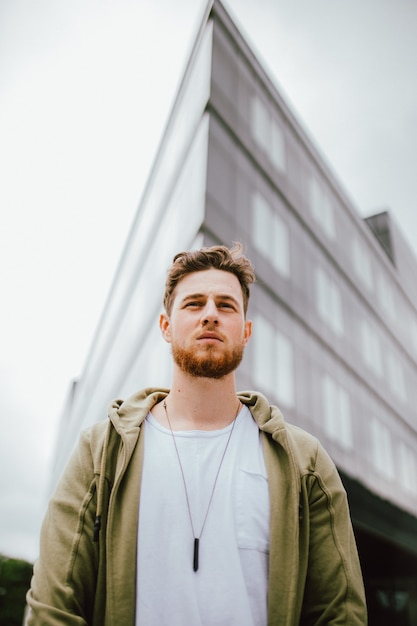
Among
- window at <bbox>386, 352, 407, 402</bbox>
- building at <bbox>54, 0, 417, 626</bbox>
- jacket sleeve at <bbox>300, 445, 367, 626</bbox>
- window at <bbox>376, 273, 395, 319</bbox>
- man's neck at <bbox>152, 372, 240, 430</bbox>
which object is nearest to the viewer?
jacket sleeve at <bbox>300, 445, 367, 626</bbox>

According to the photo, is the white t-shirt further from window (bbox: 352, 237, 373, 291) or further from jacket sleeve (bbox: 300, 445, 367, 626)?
window (bbox: 352, 237, 373, 291)

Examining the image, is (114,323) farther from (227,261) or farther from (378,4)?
(227,261)

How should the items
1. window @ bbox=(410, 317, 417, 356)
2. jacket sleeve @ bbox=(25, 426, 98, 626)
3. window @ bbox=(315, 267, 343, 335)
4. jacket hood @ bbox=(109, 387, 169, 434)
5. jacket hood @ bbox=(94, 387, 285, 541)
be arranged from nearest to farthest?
jacket sleeve @ bbox=(25, 426, 98, 626) < jacket hood @ bbox=(94, 387, 285, 541) < jacket hood @ bbox=(109, 387, 169, 434) < window @ bbox=(315, 267, 343, 335) < window @ bbox=(410, 317, 417, 356)

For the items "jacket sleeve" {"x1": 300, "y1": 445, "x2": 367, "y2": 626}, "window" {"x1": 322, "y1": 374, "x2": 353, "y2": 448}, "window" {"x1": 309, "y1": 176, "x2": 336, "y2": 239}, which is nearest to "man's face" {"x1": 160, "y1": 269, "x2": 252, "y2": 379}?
"jacket sleeve" {"x1": 300, "y1": 445, "x2": 367, "y2": 626}

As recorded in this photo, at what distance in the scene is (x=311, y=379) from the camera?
12656mm

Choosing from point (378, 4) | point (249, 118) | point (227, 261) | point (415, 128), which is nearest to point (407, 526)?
point (415, 128)

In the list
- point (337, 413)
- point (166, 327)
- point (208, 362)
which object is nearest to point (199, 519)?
point (208, 362)

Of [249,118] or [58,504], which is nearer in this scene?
[58,504]

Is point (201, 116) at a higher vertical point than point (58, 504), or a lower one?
higher

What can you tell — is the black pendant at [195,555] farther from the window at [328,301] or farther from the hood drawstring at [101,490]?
the window at [328,301]

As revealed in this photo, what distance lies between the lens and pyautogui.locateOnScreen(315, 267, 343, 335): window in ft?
47.2

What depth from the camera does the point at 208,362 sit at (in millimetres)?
2158

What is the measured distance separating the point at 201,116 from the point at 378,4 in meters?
4.59

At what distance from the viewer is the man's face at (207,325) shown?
218 centimetres
